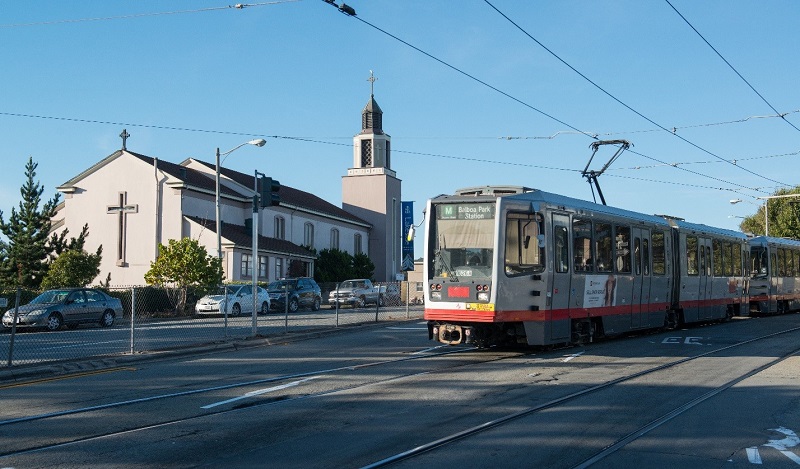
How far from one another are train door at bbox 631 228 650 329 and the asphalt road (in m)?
3.56

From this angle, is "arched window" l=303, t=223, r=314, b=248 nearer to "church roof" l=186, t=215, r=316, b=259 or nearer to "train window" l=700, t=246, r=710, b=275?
"church roof" l=186, t=215, r=316, b=259

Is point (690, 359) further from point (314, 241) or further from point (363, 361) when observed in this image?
point (314, 241)

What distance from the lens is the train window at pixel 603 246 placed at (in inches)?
740

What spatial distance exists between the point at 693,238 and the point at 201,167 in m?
41.7

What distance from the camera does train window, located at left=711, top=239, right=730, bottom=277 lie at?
2721 cm

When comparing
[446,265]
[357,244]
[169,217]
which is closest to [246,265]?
[169,217]

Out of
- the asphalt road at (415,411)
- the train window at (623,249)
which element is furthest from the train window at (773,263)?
the asphalt road at (415,411)

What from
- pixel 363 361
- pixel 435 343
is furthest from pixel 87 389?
pixel 435 343

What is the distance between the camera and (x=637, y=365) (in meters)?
15.2

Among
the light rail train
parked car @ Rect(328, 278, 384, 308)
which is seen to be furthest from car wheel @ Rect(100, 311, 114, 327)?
parked car @ Rect(328, 278, 384, 308)

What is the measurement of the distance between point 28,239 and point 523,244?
41.0 meters

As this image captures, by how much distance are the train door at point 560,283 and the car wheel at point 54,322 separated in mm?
16754

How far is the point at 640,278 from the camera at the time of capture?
21109 millimetres

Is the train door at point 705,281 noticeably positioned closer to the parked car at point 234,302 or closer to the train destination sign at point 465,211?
the train destination sign at point 465,211
